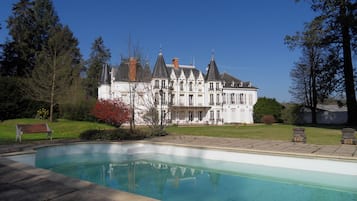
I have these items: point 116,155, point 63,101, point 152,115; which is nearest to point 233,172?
point 116,155

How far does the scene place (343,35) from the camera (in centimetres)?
2216

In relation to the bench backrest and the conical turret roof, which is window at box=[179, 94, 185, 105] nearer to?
the conical turret roof

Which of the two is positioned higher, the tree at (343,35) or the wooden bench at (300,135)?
the tree at (343,35)

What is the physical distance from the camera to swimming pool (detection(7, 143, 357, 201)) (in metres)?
A: 6.19

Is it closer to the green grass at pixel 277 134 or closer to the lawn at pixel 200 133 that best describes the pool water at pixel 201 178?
the lawn at pixel 200 133

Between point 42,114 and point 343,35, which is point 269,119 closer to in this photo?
point 343,35

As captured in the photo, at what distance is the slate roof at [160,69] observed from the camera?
38688mm

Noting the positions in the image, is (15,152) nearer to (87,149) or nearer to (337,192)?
(87,149)

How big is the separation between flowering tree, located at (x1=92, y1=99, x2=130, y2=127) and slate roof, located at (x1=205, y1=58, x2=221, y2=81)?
22405 mm

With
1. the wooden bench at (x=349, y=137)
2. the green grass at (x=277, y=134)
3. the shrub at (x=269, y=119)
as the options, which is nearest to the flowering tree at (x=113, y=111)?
the green grass at (x=277, y=134)

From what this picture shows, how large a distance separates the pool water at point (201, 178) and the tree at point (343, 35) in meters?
18.5

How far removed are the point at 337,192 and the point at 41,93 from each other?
23.7m

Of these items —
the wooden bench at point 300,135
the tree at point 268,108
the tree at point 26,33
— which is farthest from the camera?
the tree at point 268,108

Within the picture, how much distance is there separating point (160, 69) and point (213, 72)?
9.07 m
